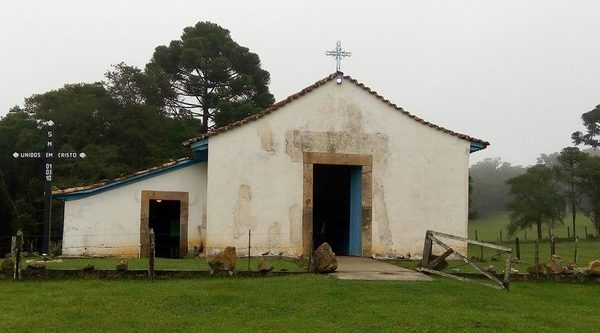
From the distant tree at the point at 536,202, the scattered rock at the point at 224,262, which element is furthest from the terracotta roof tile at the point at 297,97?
the distant tree at the point at 536,202

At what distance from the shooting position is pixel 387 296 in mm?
10555

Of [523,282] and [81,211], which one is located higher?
[81,211]

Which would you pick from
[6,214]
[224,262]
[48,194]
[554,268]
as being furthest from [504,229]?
[224,262]

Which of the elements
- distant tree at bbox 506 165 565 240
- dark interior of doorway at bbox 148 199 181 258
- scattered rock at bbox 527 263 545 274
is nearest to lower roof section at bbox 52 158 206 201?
dark interior of doorway at bbox 148 199 181 258

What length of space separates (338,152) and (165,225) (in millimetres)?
6383

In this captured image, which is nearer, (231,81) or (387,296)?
(387,296)

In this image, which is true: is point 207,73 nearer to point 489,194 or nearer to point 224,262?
point 224,262

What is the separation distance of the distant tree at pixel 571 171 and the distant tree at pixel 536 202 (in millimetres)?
648

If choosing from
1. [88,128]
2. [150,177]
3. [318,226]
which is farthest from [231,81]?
[150,177]

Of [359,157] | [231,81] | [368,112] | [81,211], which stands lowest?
[81,211]

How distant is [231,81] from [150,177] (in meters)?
22.0

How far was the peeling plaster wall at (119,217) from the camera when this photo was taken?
18.0 meters

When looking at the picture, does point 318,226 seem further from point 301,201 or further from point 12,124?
point 12,124

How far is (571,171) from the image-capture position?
44312 millimetres
